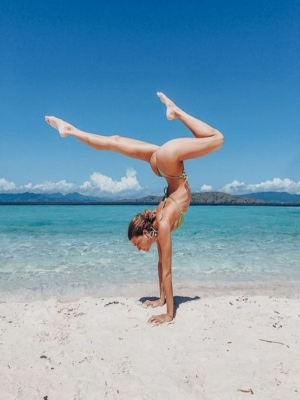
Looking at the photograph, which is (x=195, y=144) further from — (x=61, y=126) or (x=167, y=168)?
(x=61, y=126)

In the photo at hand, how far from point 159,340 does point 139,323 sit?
561 millimetres

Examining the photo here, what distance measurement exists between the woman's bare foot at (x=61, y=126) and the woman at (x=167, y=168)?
1.7 inches

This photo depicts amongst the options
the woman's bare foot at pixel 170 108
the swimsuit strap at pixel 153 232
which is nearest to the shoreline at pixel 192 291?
the swimsuit strap at pixel 153 232

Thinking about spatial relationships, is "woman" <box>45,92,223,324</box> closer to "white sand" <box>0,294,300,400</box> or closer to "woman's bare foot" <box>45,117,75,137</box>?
"woman's bare foot" <box>45,117,75,137</box>

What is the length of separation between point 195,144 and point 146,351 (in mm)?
2402

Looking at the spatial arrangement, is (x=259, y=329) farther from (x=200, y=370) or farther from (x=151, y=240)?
(x=151, y=240)

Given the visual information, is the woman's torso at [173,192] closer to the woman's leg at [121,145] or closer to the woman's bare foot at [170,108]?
the woman's leg at [121,145]

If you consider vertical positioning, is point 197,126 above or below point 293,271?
above

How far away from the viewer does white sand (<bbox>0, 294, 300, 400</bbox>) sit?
296cm

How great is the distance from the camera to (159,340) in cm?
393

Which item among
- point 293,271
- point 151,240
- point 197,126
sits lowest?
point 293,271

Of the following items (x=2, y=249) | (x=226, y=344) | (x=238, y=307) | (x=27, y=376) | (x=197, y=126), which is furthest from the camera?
(x=2, y=249)

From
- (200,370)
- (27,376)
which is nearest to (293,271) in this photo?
(200,370)

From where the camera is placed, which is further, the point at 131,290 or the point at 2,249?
the point at 2,249
